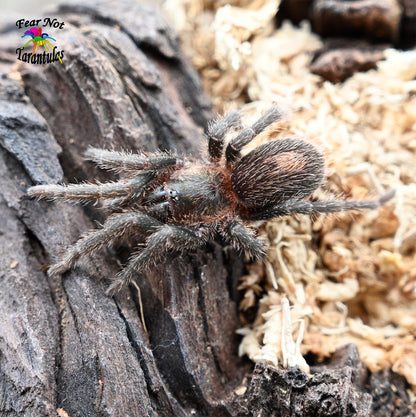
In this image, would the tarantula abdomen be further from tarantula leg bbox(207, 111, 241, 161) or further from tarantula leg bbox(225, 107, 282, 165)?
tarantula leg bbox(207, 111, 241, 161)

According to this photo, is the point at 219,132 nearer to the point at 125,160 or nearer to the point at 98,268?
the point at 125,160

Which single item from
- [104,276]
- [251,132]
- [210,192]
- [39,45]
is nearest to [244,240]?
[210,192]

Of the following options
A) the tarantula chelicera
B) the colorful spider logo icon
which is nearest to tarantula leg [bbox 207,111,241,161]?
the tarantula chelicera

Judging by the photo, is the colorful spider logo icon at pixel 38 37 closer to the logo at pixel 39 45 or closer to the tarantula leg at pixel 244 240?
the logo at pixel 39 45

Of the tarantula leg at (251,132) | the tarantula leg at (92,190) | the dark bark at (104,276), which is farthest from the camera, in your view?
the tarantula leg at (251,132)

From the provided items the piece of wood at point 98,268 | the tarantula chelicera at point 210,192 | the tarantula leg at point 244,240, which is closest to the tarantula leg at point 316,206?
the tarantula chelicera at point 210,192

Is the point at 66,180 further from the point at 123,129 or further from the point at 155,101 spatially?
the point at 155,101

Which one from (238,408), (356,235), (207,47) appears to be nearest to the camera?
(238,408)

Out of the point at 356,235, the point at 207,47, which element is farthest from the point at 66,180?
the point at 356,235
